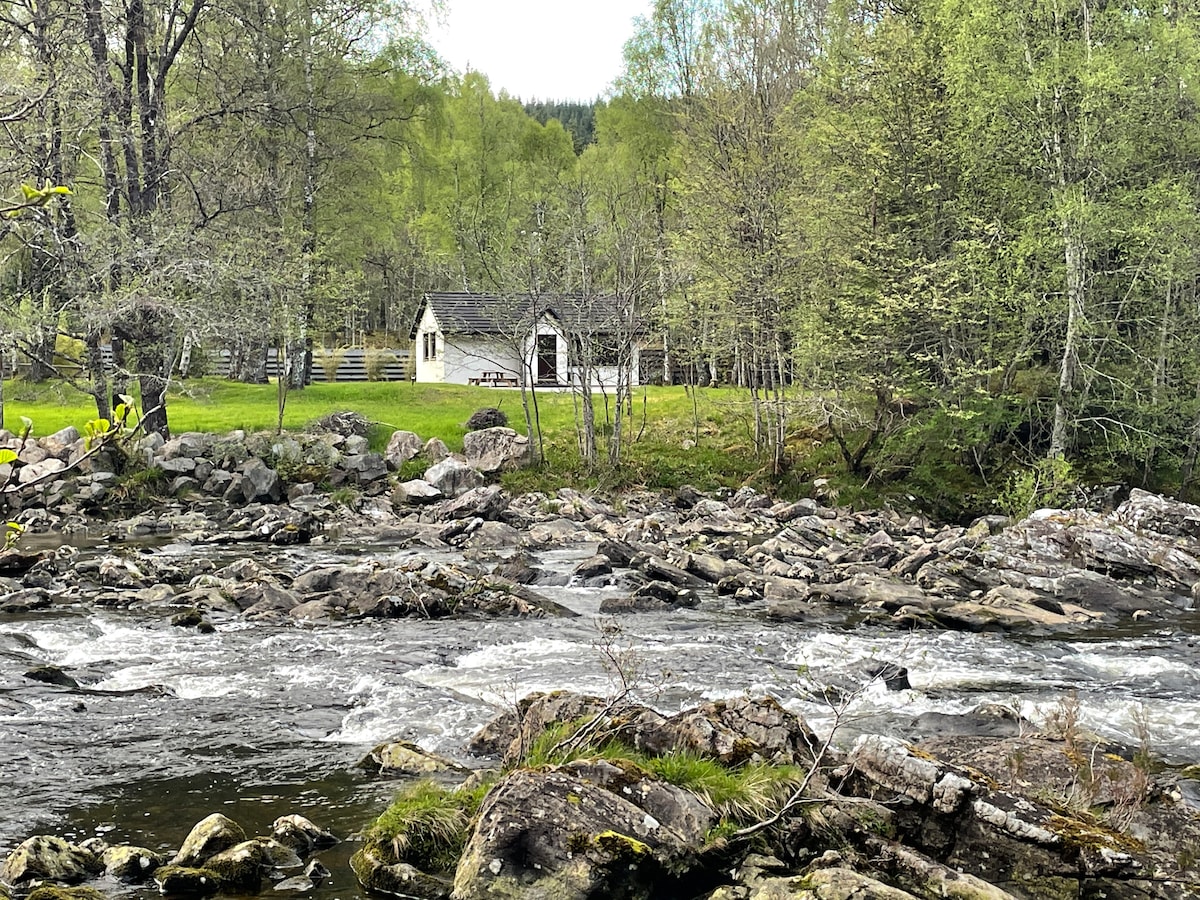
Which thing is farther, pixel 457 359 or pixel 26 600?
pixel 457 359

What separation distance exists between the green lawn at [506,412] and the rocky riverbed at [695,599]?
66.5 inches

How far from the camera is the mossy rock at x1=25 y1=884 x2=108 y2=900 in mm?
5719

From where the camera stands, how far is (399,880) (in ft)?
20.8

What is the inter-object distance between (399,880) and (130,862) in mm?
1720

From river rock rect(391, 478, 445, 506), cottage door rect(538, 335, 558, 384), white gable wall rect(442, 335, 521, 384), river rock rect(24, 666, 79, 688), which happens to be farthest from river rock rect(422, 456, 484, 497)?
white gable wall rect(442, 335, 521, 384)

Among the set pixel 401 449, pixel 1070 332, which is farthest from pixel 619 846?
pixel 401 449

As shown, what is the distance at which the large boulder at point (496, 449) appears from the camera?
95.1 feet

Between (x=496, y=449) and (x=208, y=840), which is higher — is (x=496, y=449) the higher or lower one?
the higher one

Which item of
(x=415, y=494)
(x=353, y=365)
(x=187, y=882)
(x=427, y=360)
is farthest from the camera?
(x=353, y=365)

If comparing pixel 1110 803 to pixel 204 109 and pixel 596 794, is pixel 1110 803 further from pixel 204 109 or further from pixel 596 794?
pixel 204 109

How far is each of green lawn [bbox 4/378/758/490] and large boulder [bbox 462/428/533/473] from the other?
704mm

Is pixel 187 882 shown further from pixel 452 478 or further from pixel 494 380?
pixel 494 380

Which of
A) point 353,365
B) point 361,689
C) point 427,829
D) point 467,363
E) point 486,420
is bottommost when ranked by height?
point 361,689

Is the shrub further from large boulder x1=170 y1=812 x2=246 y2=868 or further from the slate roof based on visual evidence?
large boulder x1=170 y1=812 x2=246 y2=868
